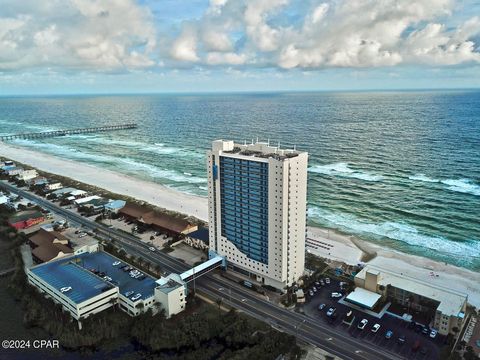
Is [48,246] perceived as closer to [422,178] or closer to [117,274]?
[117,274]

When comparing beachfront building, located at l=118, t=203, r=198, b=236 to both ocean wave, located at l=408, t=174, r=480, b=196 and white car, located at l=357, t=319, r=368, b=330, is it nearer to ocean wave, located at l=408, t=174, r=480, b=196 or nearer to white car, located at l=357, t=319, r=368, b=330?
white car, located at l=357, t=319, r=368, b=330

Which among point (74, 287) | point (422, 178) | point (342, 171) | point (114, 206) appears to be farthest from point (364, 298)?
point (342, 171)

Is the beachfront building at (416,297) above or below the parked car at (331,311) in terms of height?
above

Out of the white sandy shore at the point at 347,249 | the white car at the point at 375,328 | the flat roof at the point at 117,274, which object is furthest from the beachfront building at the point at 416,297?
the flat roof at the point at 117,274

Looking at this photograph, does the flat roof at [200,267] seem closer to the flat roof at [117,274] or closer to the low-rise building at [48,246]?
the flat roof at [117,274]

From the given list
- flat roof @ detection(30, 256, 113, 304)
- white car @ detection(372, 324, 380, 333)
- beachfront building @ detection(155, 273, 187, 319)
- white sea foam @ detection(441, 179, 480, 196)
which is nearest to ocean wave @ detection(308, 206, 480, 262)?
white sea foam @ detection(441, 179, 480, 196)
